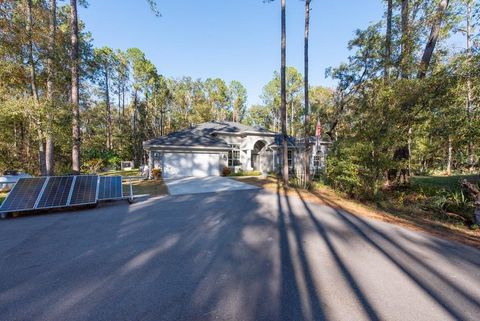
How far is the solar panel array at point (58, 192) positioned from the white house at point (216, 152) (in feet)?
24.5

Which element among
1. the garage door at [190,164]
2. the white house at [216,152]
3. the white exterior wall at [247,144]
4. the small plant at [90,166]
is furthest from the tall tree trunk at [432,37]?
the small plant at [90,166]

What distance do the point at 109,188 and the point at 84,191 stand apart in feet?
2.33

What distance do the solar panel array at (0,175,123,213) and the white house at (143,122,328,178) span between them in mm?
7455

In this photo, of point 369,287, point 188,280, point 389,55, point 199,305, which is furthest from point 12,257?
point 389,55

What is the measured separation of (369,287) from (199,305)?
2.19 m

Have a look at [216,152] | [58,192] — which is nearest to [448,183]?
[216,152]

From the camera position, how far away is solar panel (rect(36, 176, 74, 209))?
5859 mm

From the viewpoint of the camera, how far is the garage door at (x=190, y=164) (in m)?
14.8

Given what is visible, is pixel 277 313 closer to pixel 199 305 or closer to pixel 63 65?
pixel 199 305

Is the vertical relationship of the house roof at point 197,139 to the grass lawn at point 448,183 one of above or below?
above

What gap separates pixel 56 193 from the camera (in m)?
6.17

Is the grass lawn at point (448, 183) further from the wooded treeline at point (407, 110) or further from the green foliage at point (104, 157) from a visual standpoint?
the green foliage at point (104, 157)

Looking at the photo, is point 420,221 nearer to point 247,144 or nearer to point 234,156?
point 247,144

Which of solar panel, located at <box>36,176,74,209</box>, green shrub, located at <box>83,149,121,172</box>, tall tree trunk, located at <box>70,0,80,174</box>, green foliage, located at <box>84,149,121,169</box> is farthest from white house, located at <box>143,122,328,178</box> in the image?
green foliage, located at <box>84,149,121,169</box>
